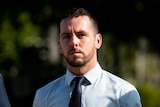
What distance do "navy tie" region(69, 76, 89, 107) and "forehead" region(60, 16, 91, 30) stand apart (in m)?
0.38

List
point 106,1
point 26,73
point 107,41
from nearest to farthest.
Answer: point 106,1 → point 26,73 → point 107,41

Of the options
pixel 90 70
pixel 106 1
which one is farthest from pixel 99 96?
pixel 106 1

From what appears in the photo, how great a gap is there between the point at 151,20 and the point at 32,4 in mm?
3005

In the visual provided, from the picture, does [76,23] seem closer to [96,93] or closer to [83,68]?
[83,68]

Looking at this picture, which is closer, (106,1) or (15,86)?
(106,1)

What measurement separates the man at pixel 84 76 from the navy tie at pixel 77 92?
0.05 feet

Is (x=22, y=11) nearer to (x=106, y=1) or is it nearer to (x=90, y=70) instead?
(x=106, y=1)

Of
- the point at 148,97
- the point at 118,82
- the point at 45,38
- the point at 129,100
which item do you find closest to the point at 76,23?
the point at 118,82

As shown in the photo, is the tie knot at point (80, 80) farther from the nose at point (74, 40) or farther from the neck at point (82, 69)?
the nose at point (74, 40)

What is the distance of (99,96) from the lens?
5141 millimetres

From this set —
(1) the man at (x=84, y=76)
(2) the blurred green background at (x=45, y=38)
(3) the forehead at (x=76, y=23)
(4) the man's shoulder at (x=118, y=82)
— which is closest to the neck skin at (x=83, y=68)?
(1) the man at (x=84, y=76)

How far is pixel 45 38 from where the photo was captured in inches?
864

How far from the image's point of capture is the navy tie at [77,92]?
16.8 feet

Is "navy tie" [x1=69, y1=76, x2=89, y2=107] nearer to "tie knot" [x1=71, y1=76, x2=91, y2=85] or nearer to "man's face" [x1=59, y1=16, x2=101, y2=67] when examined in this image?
"tie knot" [x1=71, y1=76, x2=91, y2=85]
